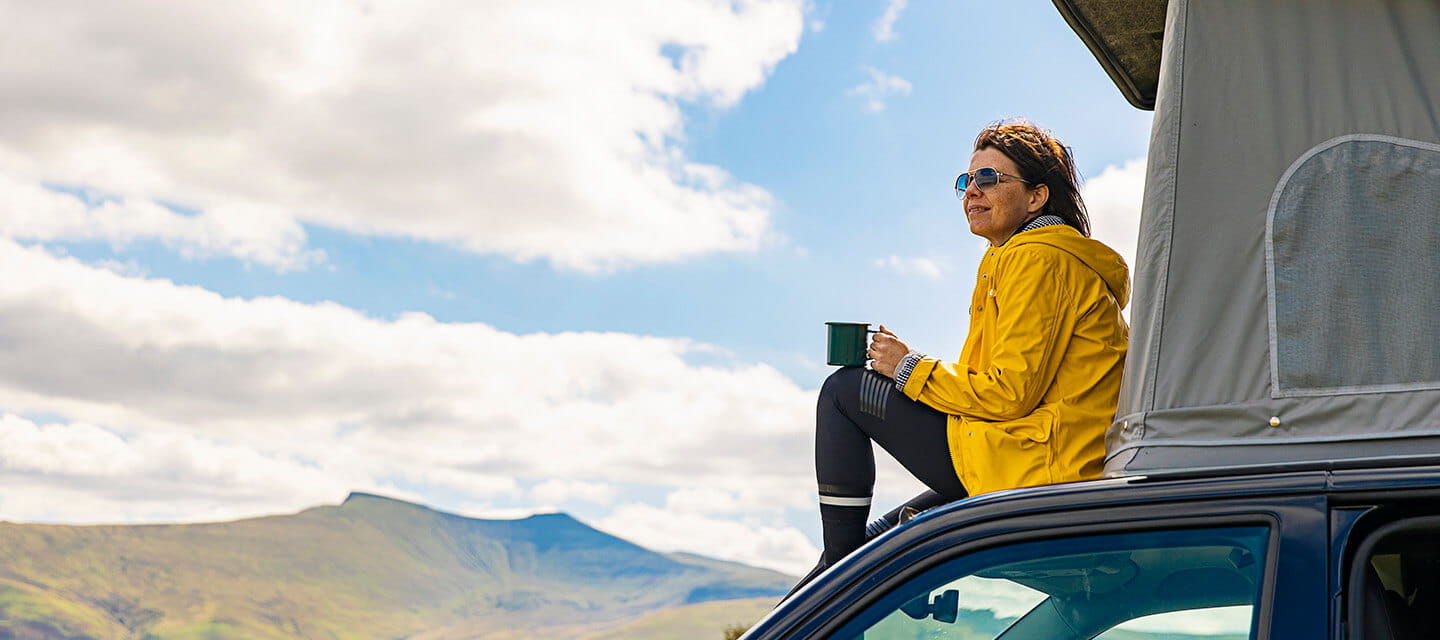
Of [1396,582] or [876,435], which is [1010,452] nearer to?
[876,435]

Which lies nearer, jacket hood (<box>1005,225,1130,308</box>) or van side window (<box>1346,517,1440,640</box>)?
van side window (<box>1346,517,1440,640</box>)

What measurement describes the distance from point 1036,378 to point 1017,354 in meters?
0.08

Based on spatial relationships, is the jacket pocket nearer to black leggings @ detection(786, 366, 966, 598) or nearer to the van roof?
black leggings @ detection(786, 366, 966, 598)

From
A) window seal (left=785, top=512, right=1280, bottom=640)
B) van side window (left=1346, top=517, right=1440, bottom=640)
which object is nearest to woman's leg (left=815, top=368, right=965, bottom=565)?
window seal (left=785, top=512, right=1280, bottom=640)

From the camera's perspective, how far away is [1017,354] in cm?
315

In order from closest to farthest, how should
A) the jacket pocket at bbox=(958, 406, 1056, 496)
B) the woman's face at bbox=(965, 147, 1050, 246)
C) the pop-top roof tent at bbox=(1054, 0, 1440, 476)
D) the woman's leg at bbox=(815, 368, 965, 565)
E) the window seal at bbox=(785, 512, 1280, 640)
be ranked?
the window seal at bbox=(785, 512, 1280, 640)
the pop-top roof tent at bbox=(1054, 0, 1440, 476)
the jacket pocket at bbox=(958, 406, 1056, 496)
the woman's leg at bbox=(815, 368, 965, 565)
the woman's face at bbox=(965, 147, 1050, 246)

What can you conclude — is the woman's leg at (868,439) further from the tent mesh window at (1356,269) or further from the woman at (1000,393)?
the tent mesh window at (1356,269)

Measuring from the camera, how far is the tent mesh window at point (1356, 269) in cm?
219

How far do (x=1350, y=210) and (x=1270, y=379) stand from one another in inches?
14.2

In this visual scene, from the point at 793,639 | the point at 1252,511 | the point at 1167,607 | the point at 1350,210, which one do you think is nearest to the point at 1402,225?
the point at 1350,210

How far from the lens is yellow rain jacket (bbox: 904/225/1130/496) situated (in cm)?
312

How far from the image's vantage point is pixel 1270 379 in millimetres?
2258

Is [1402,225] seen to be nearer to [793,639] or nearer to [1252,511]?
[1252,511]

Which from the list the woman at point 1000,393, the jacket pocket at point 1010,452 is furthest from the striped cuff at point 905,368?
the jacket pocket at point 1010,452
